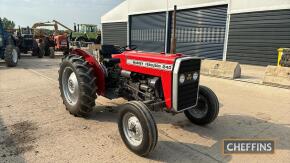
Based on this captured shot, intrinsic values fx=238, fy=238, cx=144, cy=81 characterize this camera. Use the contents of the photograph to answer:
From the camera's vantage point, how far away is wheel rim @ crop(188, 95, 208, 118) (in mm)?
3867

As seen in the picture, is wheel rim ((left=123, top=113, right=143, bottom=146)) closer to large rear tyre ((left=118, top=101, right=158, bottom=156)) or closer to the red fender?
large rear tyre ((left=118, top=101, right=158, bottom=156))

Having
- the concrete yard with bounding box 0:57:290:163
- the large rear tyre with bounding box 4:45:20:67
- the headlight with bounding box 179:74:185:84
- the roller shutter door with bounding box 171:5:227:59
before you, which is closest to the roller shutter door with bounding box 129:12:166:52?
the roller shutter door with bounding box 171:5:227:59

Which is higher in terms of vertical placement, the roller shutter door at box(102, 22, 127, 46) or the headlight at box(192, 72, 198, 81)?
the roller shutter door at box(102, 22, 127, 46)

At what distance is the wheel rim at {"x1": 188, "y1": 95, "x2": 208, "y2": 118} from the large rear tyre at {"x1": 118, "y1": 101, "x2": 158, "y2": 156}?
51.7 inches

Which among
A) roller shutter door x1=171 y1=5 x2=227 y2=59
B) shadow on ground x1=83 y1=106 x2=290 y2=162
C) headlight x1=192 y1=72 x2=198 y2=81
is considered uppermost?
roller shutter door x1=171 y1=5 x2=227 y2=59

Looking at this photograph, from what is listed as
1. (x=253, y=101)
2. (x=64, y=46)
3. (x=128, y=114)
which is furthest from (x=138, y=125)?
(x=64, y=46)

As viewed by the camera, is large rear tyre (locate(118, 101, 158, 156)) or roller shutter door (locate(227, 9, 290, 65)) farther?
roller shutter door (locate(227, 9, 290, 65))

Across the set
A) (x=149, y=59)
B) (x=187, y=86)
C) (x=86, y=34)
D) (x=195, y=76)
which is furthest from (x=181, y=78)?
(x=86, y=34)

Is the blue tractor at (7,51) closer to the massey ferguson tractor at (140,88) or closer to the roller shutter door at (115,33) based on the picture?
the massey ferguson tractor at (140,88)

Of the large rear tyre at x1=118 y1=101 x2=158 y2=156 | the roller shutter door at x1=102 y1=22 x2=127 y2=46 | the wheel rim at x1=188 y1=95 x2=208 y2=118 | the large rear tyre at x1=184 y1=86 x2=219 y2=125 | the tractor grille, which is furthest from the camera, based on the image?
the roller shutter door at x1=102 y1=22 x2=127 y2=46

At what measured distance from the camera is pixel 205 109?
12.7 feet

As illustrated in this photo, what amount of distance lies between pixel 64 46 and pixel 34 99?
11.9m

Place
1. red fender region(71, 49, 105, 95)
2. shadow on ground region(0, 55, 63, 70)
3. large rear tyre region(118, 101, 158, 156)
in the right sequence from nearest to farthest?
large rear tyre region(118, 101, 158, 156) → red fender region(71, 49, 105, 95) → shadow on ground region(0, 55, 63, 70)

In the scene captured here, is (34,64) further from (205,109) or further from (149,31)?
(205,109)
